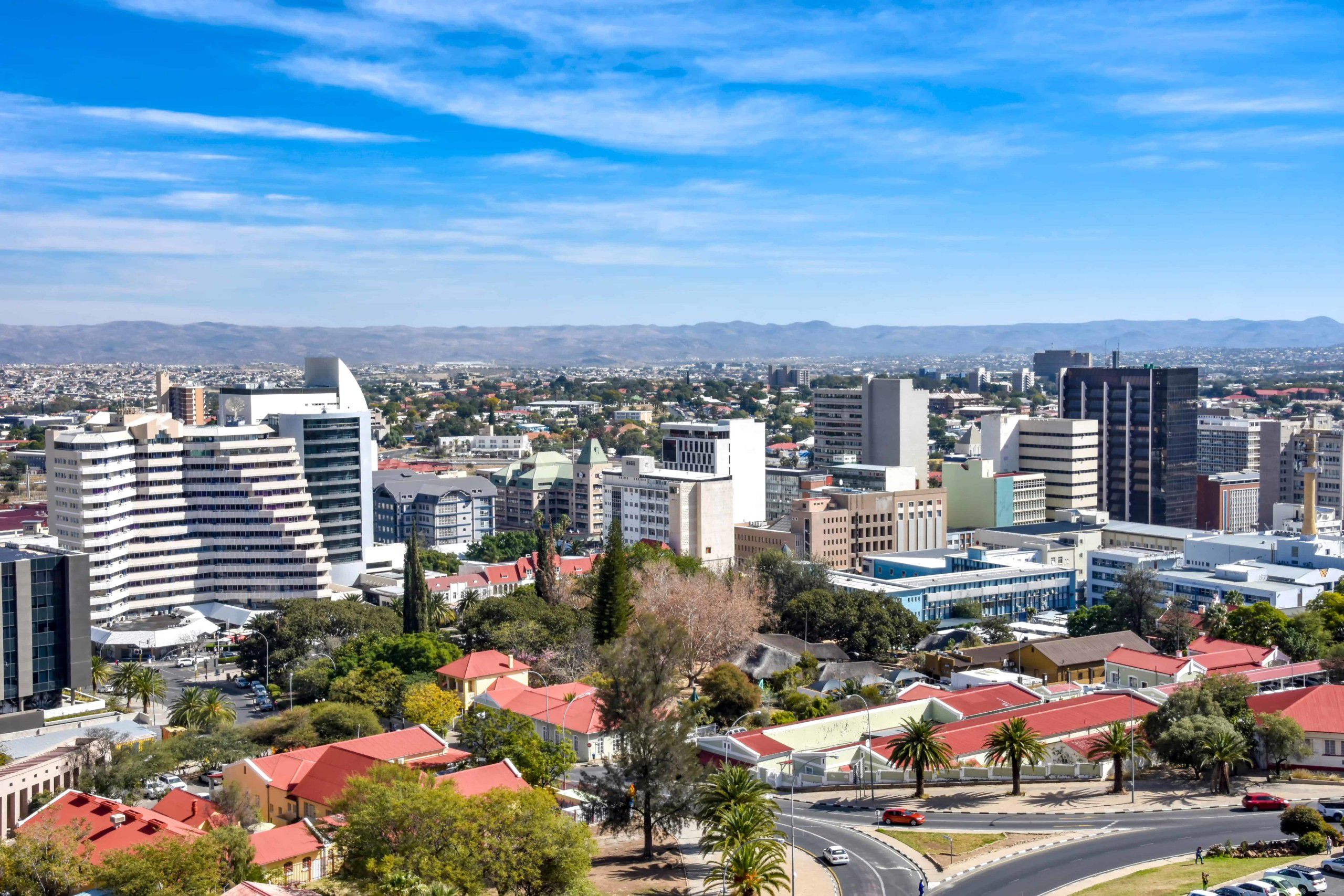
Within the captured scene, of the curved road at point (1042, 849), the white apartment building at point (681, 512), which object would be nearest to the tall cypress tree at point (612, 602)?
the curved road at point (1042, 849)

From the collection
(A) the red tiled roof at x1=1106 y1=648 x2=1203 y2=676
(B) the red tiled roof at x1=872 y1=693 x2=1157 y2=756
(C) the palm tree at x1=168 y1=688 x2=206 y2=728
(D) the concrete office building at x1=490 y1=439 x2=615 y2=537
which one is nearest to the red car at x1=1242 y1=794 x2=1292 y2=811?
(B) the red tiled roof at x1=872 y1=693 x2=1157 y2=756

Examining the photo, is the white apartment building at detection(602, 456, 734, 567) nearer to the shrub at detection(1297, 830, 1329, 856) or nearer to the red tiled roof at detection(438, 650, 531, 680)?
the red tiled roof at detection(438, 650, 531, 680)

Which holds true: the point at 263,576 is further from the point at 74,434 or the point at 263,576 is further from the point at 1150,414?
the point at 1150,414

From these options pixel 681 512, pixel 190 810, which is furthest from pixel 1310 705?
pixel 681 512

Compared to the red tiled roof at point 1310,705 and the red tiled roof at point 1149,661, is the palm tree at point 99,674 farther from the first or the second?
the red tiled roof at point 1310,705

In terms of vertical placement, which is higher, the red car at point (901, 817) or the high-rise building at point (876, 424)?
the high-rise building at point (876, 424)
